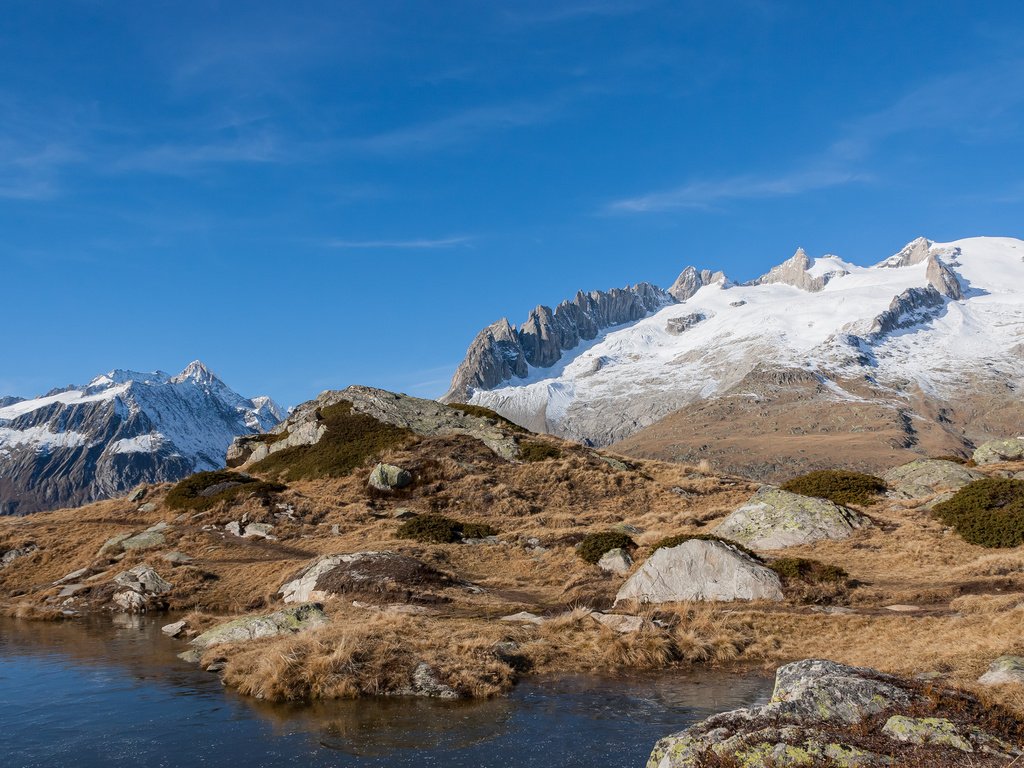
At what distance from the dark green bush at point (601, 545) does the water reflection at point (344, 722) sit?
1372cm

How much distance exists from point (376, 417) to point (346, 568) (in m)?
36.7

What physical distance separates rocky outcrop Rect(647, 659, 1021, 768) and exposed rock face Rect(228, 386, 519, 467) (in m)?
47.4

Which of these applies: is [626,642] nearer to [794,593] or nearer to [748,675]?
[748,675]

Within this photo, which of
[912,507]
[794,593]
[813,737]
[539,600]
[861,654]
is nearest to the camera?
[813,737]

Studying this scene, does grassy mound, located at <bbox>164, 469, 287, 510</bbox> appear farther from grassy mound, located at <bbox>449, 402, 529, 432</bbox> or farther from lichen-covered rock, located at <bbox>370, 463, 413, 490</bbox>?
grassy mound, located at <bbox>449, 402, 529, 432</bbox>

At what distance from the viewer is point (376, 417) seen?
2608 inches

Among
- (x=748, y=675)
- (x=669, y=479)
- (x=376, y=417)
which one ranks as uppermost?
(x=376, y=417)

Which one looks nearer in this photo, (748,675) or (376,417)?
(748,675)

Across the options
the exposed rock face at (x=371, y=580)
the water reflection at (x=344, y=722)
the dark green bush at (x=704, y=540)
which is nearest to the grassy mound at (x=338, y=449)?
the exposed rock face at (x=371, y=580)

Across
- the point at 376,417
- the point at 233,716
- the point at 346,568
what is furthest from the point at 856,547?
the point at 376,417

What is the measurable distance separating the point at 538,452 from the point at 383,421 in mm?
15760

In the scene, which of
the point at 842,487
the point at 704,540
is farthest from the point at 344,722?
the point at 842,487

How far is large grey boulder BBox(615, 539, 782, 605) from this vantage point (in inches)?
1057

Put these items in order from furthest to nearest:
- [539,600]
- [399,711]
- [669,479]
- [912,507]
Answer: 1. [669,479]
2. [912,507]
3. [539,600]
4. [399,711]
